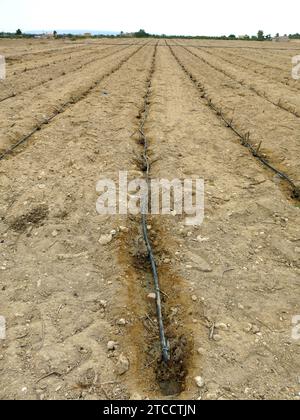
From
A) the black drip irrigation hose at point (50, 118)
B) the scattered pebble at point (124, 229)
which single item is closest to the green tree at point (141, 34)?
the black drip irrigation hose at point (50, 118)

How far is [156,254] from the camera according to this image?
4543 millimetres

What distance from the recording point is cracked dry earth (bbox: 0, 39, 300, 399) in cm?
306

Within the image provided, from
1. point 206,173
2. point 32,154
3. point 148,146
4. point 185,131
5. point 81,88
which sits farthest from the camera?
point 81,88

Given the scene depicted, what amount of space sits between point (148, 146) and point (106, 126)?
144 cm

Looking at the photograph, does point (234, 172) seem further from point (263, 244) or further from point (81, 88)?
→ point (81, 88)

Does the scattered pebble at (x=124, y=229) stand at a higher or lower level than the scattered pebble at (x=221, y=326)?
higher

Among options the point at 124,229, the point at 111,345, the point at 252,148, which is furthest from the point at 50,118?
the point at 111,345

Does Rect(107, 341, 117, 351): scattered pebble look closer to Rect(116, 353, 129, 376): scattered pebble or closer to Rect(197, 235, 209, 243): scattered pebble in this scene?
Rect(116, 353, 129, 376): scattered pebble

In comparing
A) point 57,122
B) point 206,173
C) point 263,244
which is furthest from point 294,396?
point 57,122

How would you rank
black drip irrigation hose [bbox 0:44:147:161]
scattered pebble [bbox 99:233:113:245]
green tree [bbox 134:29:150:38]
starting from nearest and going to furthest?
scattered pebble [bbox 99:233:113:245] < black drip irrigation hose [bbox 0:44:147:161] < green tree [bbox 134:29:150:38]

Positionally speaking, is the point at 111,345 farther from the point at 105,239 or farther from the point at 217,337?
the point at 105,239

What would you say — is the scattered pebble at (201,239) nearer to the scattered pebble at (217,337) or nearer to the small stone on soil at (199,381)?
the scattered pebble at (217,337)

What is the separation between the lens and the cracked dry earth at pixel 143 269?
3062 millimetres

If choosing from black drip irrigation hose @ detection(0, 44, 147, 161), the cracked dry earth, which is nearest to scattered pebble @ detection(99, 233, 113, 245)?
the cracked dry earth
